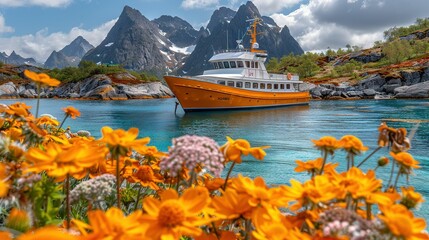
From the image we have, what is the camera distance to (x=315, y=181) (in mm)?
1412

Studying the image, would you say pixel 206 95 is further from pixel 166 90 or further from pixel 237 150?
pixel 166 90

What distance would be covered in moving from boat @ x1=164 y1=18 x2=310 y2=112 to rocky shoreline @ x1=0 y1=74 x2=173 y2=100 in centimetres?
3767

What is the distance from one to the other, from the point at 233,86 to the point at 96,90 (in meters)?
45.7

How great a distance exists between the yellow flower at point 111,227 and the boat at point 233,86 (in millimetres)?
28461

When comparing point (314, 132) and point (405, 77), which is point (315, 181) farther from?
point (405, 77)

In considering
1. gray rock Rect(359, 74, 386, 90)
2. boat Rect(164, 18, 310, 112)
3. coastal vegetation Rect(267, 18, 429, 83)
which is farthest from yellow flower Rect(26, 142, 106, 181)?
coastal vegetation Rect(267, 18, 429, 83)

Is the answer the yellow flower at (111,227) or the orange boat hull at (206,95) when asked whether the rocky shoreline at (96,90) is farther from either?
the yellow flower at (111,227)

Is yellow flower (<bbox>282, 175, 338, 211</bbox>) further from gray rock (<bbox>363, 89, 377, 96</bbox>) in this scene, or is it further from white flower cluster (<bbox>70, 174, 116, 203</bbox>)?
gray rock (<bbox>363, 89, 377, 96</bbox>)

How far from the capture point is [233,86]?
105 ft

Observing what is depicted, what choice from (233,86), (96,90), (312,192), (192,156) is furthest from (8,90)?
(312,192)

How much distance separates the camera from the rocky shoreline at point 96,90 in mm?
68250

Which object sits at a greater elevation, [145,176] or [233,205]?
[233,205]

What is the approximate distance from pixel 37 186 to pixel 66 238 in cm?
84

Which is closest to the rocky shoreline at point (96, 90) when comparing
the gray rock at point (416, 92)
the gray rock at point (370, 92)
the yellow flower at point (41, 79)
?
the gray rock at point (370, 92)
